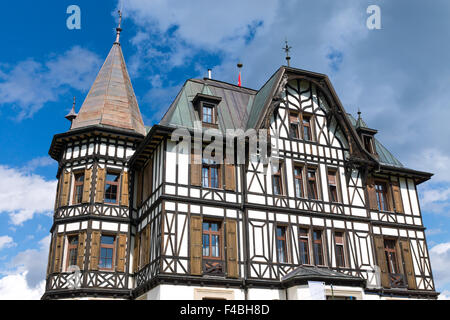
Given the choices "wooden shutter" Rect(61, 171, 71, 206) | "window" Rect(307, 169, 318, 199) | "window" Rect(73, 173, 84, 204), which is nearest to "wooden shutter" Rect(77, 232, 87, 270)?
"window" Rect(73, 173, 84, 204)

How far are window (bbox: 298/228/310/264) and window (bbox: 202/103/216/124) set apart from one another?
259 inches

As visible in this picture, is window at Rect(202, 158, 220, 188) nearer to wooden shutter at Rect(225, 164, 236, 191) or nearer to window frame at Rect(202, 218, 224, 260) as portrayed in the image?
wooden shutter at Rect(225, 164, 236, 191)

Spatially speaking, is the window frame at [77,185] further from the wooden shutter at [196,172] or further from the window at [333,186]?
the window at [333,186]

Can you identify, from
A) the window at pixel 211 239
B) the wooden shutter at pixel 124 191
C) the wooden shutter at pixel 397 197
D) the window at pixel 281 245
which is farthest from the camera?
the wooden shutter at pixel 397 197

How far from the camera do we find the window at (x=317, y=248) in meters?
21.7

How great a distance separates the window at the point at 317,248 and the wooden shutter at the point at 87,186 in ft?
35.2

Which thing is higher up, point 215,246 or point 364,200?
point 364,200

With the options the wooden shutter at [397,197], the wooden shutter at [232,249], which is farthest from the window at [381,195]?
the wooden shutter at [232,249]
